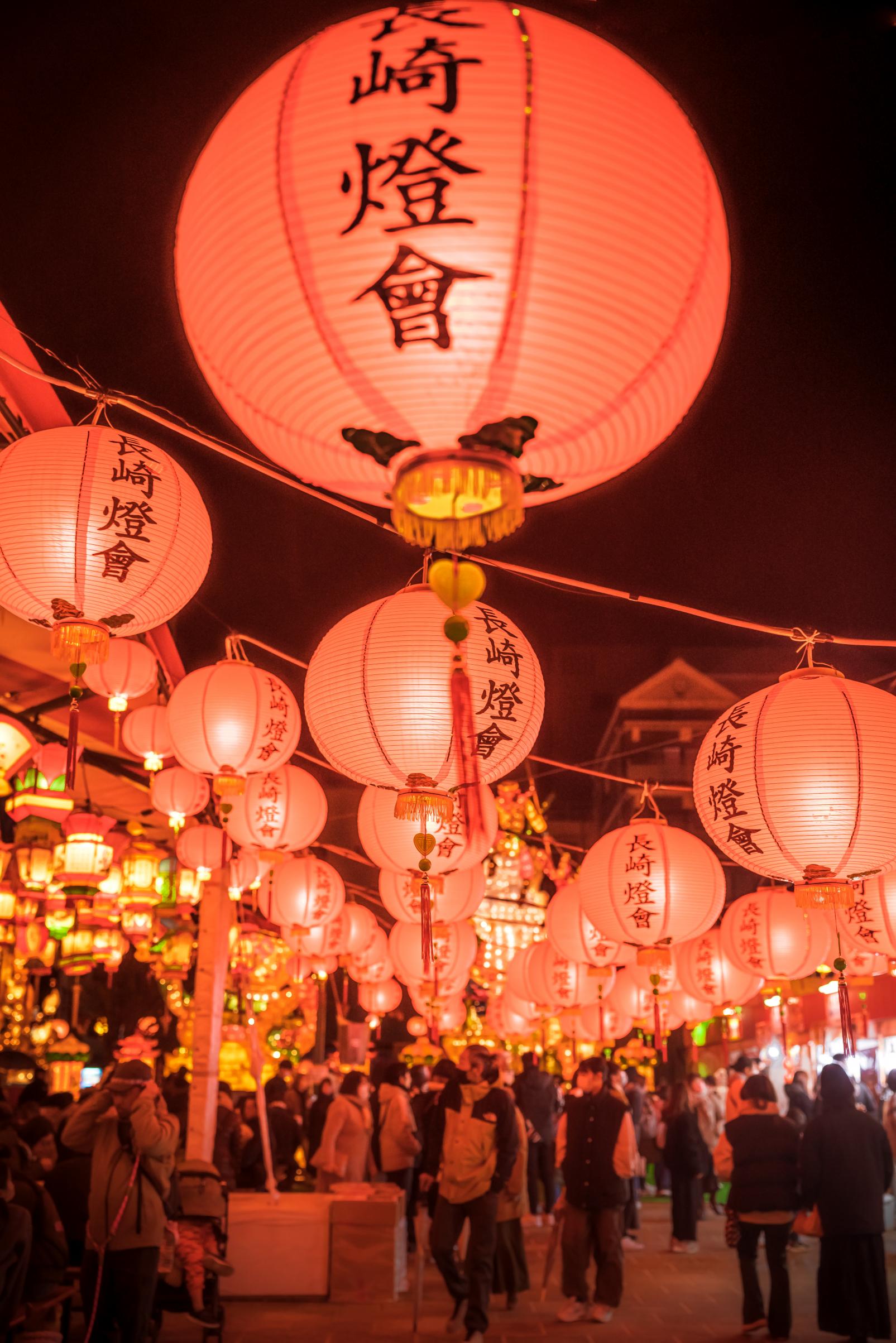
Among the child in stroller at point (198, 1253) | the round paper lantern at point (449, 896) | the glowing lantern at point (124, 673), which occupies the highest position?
the glowing lantern at point (124, 673)

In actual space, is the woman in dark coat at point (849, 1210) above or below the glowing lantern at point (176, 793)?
below

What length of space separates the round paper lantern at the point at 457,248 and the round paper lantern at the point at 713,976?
7858mm

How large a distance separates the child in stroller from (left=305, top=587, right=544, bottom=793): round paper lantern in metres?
3.42

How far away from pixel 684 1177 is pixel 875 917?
611 cm

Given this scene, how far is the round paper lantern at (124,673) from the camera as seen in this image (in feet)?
24.0

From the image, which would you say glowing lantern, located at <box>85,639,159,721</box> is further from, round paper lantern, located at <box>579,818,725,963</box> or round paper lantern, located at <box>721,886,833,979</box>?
round paper lantern, located at <box>721,886,833,979</box>

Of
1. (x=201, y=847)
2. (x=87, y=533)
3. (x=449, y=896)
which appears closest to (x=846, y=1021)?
(x=449, y=896)

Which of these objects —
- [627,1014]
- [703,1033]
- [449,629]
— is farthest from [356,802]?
[449,629]

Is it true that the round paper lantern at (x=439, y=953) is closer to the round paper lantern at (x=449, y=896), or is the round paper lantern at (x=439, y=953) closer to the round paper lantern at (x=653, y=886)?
the round paper lantern at (x=449, y=896)

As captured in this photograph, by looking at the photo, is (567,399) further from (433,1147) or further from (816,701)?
(433,1147)

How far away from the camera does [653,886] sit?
6590mm

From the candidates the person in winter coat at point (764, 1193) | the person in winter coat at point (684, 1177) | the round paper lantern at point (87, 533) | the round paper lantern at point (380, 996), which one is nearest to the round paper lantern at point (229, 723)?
the round paper lantern at point (87, 533)

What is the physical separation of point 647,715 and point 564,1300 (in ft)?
68.2

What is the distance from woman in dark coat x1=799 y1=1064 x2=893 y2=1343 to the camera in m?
6.61
